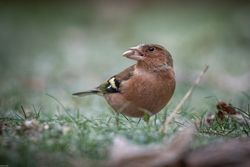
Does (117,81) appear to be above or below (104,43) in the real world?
below

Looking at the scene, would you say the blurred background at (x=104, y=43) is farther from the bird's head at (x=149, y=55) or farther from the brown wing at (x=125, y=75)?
the bird's head at (x=149, y=55)

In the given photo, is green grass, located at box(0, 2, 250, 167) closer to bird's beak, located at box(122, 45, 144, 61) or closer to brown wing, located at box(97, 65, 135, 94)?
brown wing, located at box(97, 65, 135, 94)

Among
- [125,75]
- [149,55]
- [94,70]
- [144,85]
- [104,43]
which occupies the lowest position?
[144,85]

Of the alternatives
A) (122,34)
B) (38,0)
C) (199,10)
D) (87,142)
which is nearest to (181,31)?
(122,34)

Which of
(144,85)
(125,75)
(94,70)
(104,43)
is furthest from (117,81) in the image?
(104,43)

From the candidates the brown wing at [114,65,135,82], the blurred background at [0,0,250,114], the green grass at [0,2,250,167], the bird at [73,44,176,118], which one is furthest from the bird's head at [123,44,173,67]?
the blurred background at [0,0,250,114]

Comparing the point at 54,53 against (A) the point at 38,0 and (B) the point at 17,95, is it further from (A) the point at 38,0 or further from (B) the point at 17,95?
(A) the point at 38,0

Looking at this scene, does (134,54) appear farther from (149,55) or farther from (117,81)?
(117,81)
